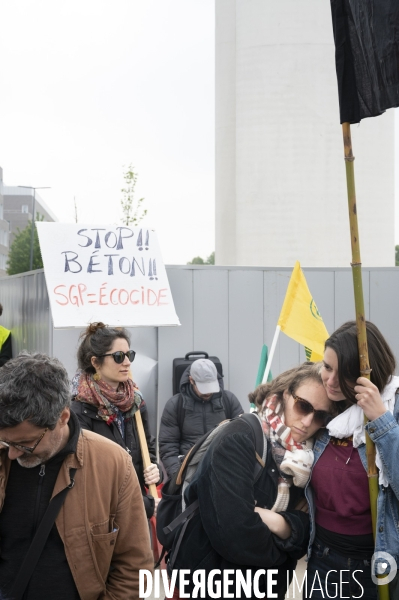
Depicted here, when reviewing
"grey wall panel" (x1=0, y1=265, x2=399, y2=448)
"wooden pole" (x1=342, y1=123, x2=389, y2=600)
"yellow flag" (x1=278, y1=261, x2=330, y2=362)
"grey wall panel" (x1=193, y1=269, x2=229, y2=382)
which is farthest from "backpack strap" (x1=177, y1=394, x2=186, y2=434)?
"wooden pole" (x1=342, y1=123, x2=389, y2=600)

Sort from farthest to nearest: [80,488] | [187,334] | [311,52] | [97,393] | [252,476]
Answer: [311,52]
[187,334]
[97,393]
[252,476]
[80,488]

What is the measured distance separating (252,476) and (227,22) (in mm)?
21647

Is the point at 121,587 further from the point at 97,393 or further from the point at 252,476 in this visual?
the point at 97,393

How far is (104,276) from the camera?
222 inches

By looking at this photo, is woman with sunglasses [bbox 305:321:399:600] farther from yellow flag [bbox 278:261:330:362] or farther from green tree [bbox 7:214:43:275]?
green tree [bbox 7:214:43:275]

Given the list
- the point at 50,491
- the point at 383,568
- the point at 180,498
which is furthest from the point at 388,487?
the point at 50,491

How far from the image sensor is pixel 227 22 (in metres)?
22.1

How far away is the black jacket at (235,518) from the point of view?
8.30ft

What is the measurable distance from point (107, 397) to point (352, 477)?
1.61 metres

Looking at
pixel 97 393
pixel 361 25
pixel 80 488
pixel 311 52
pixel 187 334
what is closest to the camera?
pixel 80 488

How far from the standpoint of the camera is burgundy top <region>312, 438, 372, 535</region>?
8.78 ft

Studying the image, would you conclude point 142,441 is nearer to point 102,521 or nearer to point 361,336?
point 102,521

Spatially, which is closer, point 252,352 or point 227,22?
point 252,352

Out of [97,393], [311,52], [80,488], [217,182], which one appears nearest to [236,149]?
[217,182]
